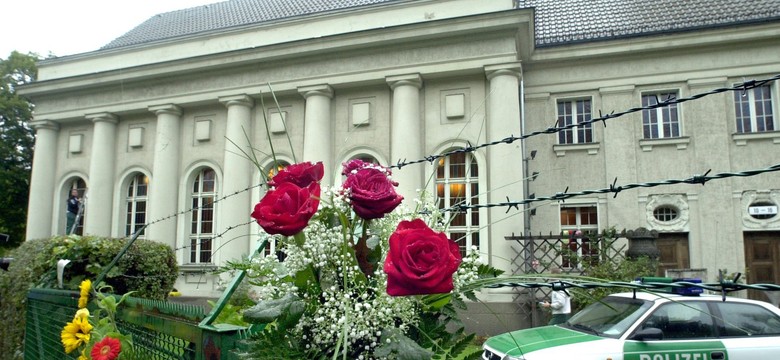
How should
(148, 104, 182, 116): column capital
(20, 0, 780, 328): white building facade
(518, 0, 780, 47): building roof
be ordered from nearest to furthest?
(20, 0, 780, 328): white building facade
(518, 0, 780, 47): building roof
(148, 104, 182, 116): column capital

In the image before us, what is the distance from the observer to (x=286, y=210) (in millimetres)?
1394

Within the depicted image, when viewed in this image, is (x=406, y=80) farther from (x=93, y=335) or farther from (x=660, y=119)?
(x=93, y=335)

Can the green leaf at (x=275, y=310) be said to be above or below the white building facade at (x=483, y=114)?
below

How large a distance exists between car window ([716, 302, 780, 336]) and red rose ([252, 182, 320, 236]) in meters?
6.71

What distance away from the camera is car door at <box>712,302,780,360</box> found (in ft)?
19.8

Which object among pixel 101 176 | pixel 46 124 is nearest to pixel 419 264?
pixel 101 176

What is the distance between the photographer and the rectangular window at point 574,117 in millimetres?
16812

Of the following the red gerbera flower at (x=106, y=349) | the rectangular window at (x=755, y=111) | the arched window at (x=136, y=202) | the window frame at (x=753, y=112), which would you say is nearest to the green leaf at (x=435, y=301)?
the red gerbera flower at (x=106, y=349)

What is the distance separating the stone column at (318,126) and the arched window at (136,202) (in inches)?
303

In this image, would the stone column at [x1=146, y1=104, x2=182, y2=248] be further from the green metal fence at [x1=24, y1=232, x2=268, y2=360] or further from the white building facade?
the green metal fence at [x1=24, y1=232, x2=268, y2=360]

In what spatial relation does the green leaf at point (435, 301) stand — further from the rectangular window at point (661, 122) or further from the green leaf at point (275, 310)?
the rectangular window at point (661, 122)

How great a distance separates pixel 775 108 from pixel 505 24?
8466 millimetres

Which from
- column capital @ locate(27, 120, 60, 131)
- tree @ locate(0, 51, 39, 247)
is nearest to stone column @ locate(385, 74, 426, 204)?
column capital @ locate(27, 120, 60, 131)

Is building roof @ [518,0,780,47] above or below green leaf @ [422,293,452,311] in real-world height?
above
